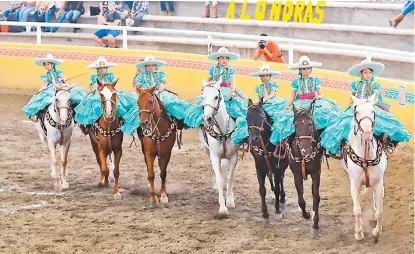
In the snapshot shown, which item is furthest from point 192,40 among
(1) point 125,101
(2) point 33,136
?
(1) point 125,101

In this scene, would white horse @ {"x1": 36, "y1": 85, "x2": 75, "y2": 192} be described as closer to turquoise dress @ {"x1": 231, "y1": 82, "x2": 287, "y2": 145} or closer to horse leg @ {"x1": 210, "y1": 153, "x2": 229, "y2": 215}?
horse leg @ {"x1": 210, "y1": 153, "x2": 229, "y2": 215}

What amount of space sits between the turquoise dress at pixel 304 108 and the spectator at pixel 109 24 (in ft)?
35.4

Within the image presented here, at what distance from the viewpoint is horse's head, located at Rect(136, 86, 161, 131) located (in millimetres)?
11414

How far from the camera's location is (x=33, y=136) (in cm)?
1697

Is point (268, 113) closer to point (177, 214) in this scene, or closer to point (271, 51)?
point (177, 214)

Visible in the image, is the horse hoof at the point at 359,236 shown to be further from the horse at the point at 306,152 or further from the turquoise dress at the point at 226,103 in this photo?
the turquoise dress at the point at 226,103

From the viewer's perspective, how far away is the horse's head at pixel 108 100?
1191 centimetres

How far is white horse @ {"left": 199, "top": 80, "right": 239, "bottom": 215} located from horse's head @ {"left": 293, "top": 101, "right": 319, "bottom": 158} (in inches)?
55.5

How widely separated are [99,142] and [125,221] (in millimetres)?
1645

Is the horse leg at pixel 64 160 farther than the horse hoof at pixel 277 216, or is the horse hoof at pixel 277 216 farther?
the horse leg at pixel 64 160

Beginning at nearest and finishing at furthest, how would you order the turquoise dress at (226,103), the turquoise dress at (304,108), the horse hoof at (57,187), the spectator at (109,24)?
the turquoise dress at (304,108) → the turquoise dress at (226,103) → the horse hoof at (57,187) → the spectator at (109,24)

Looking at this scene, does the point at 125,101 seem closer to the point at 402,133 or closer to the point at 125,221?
the point at 125,221

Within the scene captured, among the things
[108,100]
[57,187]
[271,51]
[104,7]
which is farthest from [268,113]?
[104,7]

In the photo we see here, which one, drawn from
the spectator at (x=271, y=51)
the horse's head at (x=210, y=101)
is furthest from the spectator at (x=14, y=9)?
the horse's head at (x=210, y=101)
